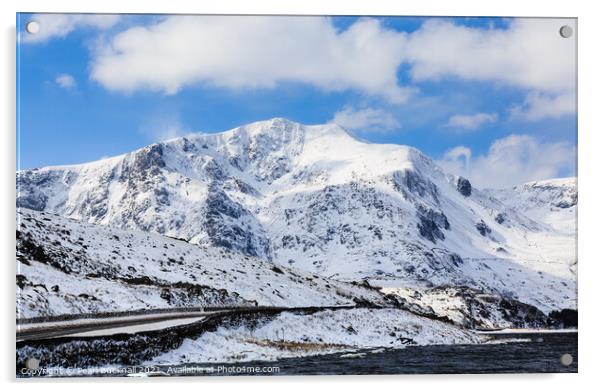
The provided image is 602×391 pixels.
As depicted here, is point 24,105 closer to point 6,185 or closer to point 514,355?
point 6,185

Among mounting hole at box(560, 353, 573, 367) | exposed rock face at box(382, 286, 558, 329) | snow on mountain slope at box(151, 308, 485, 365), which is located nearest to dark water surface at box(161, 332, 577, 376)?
mounting hole at box(560, 353, 573, 367)

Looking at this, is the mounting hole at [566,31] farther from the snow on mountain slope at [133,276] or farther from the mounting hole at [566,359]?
the snow on mountain slope at [133,276]

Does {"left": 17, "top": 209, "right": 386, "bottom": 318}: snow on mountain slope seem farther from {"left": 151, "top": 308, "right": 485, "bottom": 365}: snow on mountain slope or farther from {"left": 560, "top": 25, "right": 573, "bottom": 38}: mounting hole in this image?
{"left": 560, "top": 25, "right": 573, "bottom": 38}: mounting hole

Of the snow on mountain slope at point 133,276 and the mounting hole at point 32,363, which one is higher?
the snow on mountain slope at point 133,276

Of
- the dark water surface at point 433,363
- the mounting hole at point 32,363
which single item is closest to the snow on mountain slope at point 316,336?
the dark water surface at point 433,363

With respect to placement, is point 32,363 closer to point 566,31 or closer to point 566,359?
point 566,359

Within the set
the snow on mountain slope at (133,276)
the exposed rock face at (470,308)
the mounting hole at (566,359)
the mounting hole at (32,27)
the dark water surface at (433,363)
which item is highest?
the mounting hole at (32,27)

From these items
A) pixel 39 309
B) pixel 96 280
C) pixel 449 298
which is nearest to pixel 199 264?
pixel 96 280
